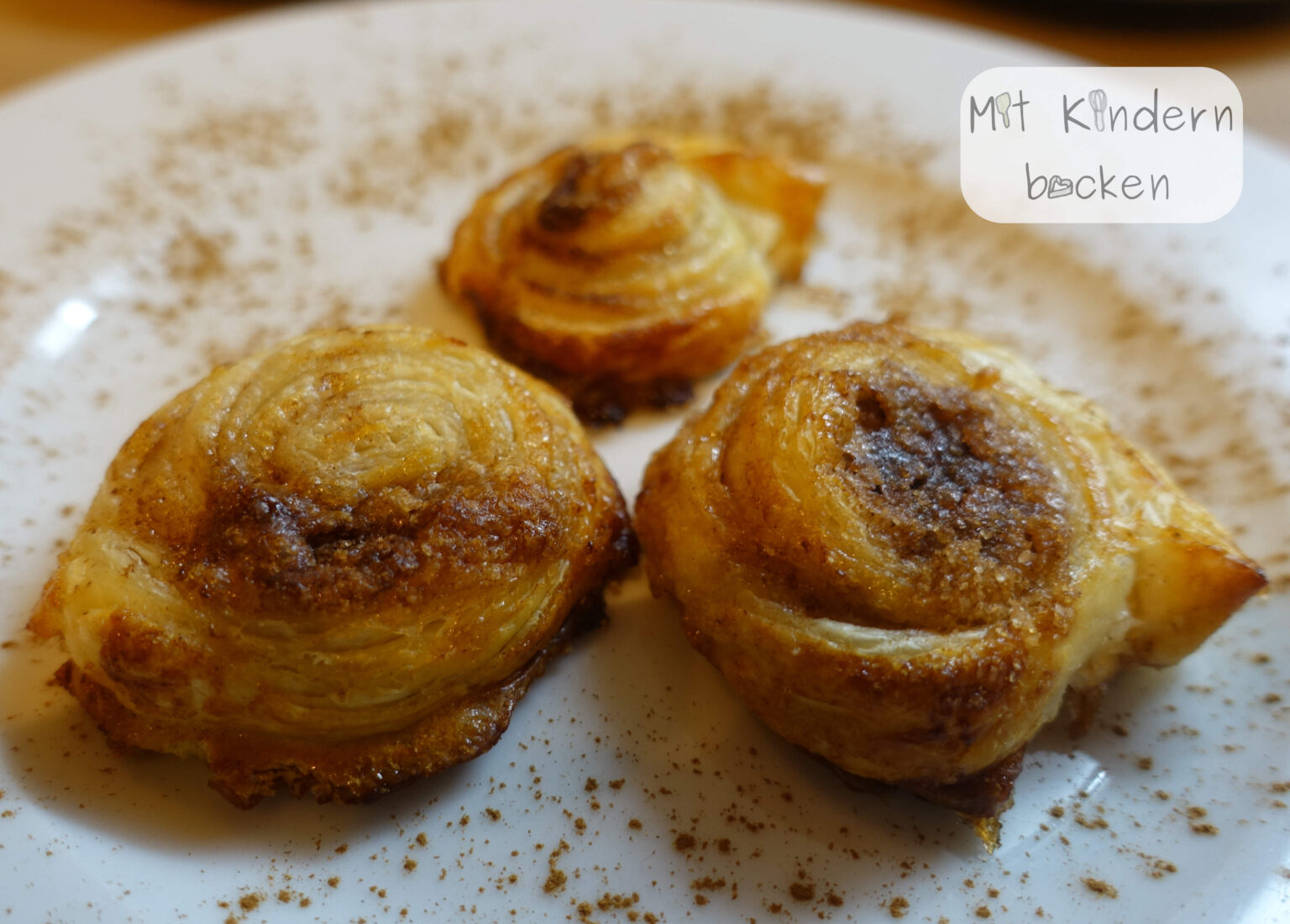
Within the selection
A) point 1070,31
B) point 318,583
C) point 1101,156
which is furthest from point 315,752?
point 1070,31

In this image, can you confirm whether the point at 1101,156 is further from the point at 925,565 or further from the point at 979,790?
the point at 979,790

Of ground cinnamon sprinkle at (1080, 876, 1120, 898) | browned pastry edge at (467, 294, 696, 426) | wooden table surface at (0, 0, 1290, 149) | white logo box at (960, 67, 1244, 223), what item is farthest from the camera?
wooden table surface at (0, 0, 1290, 149)

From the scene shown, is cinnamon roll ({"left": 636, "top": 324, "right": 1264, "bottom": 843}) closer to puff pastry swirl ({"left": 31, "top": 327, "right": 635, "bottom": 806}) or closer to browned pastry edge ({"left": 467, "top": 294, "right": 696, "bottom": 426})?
puff pastry swirl ({"left": 31, "top": 327, "right": 635, "bottom": 806})

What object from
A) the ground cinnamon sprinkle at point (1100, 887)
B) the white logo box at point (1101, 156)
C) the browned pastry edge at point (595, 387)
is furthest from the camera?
the white logo box at point (1101, 156)

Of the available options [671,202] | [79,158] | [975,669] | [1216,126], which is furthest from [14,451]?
[1216,126]

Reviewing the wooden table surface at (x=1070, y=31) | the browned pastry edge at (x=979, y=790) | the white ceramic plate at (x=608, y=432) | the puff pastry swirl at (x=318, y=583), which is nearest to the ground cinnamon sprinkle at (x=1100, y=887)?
the white ceramic plate at (x=608, y=432)

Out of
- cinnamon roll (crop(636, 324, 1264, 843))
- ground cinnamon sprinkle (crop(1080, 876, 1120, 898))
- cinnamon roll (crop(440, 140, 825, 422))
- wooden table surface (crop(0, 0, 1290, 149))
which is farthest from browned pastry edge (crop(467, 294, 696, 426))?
wooden table surface (crop(0, 0, 1290, 149))

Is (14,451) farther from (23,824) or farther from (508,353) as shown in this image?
(508,353)

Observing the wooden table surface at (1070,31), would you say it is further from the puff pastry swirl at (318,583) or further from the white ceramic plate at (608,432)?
the puff pastry swirl at (318,583)
